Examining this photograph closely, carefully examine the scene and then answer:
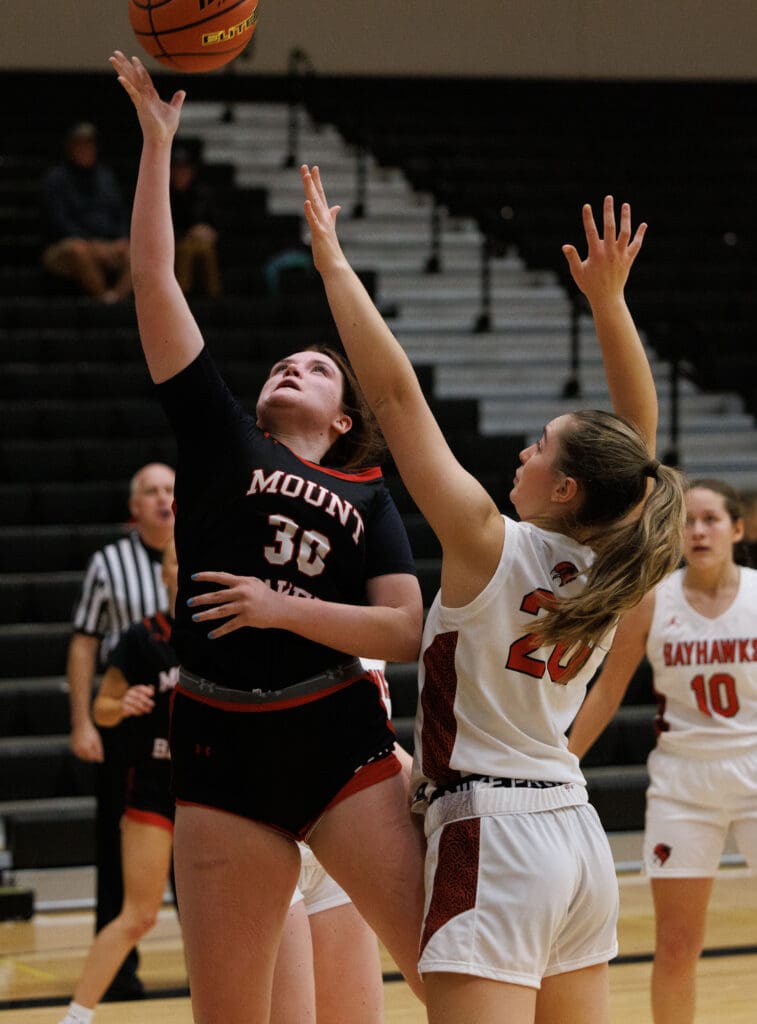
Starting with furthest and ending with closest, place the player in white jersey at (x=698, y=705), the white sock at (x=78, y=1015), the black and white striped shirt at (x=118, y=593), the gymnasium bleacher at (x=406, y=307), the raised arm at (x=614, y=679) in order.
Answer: the gymnasium bleacher at (x=406, y=307) < the black and white striped shirt at (x=118, y=593) < the white sock at (x=78, y=1015) < the player in white jersey at (x=698, y=705) < the raised arm at (x=614, y=679)

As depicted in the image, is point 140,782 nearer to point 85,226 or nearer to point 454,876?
point 454,876

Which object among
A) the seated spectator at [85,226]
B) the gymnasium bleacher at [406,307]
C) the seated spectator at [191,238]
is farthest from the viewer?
the seated spectator at [191,238]

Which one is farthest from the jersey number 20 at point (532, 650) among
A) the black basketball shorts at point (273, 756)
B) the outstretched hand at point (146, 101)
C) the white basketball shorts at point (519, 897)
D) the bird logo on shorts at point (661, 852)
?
the bird logo on shorts at point (661, 852)

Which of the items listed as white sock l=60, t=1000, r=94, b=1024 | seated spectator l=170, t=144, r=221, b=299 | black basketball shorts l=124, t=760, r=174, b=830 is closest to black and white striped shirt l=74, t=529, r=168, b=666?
black basketball shorts l=124, t=760, r=174, b=830

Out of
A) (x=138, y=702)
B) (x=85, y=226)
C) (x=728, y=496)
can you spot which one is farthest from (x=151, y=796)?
(x=85, y=226)

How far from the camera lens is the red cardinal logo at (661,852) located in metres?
4.34

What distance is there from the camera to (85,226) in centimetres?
1017

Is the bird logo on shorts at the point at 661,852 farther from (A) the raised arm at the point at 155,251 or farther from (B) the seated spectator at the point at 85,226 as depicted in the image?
(B) the seated spectator at the point at 85,226

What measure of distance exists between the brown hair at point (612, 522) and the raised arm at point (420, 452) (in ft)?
0.55

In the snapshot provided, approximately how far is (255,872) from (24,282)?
8.24m

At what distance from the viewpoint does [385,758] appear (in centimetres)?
279

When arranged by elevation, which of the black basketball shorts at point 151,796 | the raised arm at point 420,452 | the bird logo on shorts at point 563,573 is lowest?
the black basketball shorts at point 151,796

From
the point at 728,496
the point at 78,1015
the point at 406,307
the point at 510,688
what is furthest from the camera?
the point at 406,307

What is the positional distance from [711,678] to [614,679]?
1.49 feet
